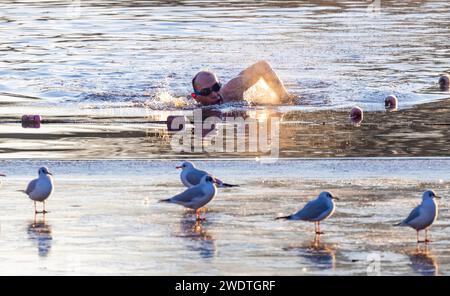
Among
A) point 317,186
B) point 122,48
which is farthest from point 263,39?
point 317,186

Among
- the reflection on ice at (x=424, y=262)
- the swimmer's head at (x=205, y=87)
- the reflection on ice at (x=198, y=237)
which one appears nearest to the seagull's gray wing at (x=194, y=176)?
the reflection on ice at (x=198, y=237)

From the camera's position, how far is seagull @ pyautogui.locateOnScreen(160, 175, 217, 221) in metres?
12.8

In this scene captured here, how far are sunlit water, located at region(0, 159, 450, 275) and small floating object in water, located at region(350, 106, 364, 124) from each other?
16.2 feet

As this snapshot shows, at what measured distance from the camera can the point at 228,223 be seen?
12.7 m

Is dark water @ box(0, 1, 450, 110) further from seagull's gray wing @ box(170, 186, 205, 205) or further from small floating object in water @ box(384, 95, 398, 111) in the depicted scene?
seagull's gray wing @ box(170, 186, 205, 205)

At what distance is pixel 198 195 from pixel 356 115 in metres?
9.15

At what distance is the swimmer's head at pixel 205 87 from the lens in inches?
919

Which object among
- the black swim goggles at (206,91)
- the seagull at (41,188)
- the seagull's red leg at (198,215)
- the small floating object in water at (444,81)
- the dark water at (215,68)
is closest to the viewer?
the seagull's red leg at (198,215)

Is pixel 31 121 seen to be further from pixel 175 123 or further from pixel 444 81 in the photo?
pixel 444 81

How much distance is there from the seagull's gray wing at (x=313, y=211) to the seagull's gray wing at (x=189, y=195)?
44.6 inches

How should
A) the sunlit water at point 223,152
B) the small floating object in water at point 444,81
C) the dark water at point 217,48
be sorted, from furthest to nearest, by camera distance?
the dark water at point 217,48, the small floating object in water at point 444,81, the sunlit water at point 223,152

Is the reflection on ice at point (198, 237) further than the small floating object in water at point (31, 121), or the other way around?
the small floating object in water at point (31, 121)

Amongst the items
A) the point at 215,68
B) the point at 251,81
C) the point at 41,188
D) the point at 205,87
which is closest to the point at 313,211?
the point at 41,188

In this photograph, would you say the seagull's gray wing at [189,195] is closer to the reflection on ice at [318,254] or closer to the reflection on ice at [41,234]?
the reflection on ice at [41,234]
